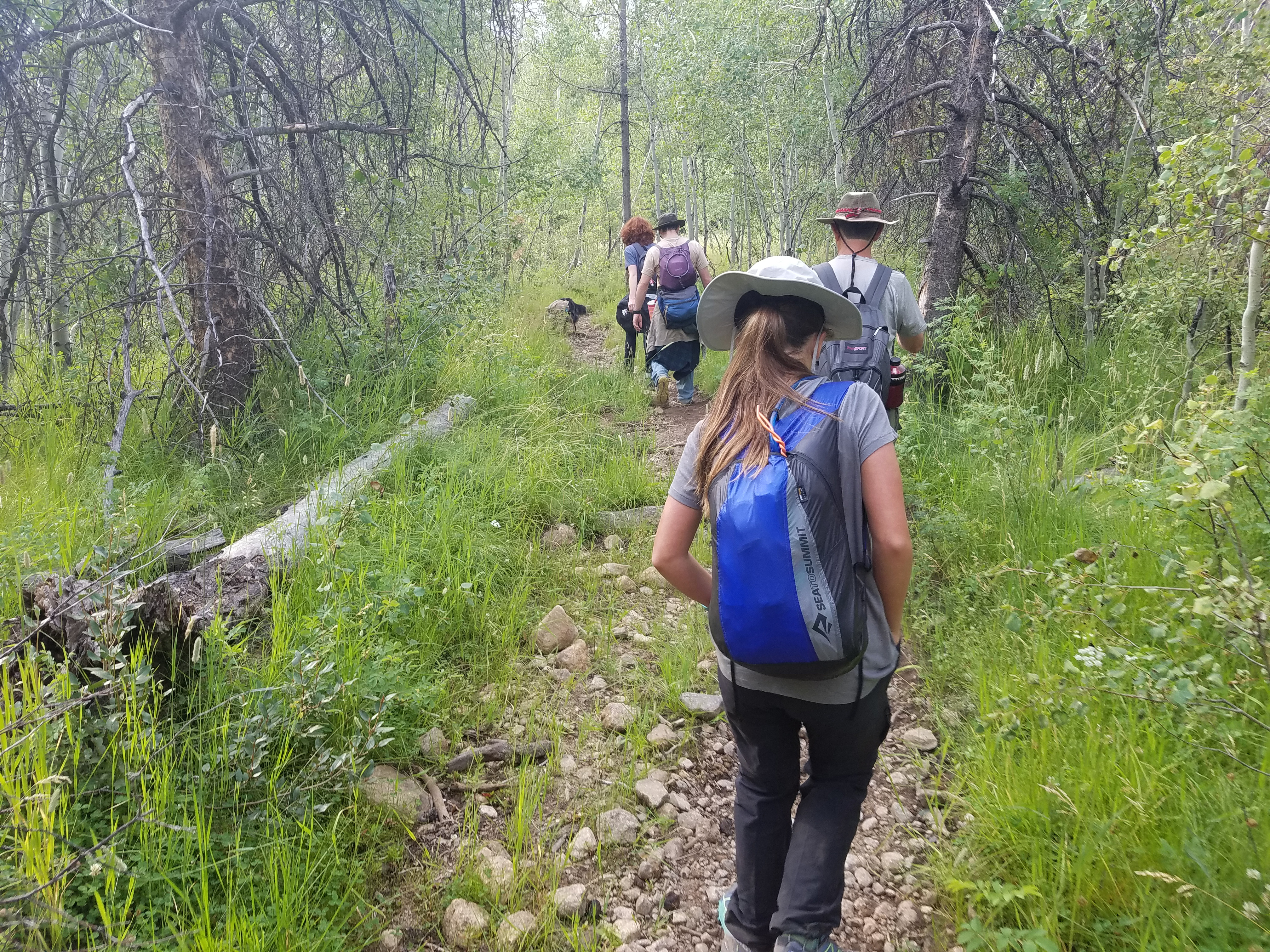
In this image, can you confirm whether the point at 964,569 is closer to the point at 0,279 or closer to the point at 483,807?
the point at 483,807

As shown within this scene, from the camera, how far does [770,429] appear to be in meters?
1.84

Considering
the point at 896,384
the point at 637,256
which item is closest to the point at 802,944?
the point at 896,384

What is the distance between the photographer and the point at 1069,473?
4246mm

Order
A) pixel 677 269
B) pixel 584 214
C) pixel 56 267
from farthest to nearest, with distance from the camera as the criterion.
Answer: pixel 584 214, pixel 677 269, pixel 56 267

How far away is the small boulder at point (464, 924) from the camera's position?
223 centimetres

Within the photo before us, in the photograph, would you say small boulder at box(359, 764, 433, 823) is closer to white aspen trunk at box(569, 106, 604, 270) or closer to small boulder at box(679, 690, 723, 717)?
small boulder at box(679, 690, 723, 717)

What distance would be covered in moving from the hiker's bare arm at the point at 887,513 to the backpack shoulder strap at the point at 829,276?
2.16m

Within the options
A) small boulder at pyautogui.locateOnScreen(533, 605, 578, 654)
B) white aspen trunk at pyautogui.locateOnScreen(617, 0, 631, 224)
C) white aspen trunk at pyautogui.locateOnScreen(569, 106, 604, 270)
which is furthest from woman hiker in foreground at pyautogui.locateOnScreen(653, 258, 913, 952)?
white aspen trunk at pyautogui.locateOnScreen(569, 106, 604, 270)

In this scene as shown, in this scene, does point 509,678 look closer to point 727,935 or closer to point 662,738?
point 662,738

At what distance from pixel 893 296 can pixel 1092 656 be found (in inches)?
83.1

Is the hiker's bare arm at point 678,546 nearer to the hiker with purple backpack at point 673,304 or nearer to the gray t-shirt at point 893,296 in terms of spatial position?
the gray t-shirt at point 893,296

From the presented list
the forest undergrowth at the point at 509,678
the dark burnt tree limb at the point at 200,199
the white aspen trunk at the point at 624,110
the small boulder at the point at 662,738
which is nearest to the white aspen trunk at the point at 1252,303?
the forest undergrowth at the point at 509,678

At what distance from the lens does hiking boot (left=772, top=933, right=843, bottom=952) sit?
184 centimetres

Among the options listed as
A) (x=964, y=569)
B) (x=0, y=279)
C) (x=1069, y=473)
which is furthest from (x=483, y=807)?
(x=0, y=279)
